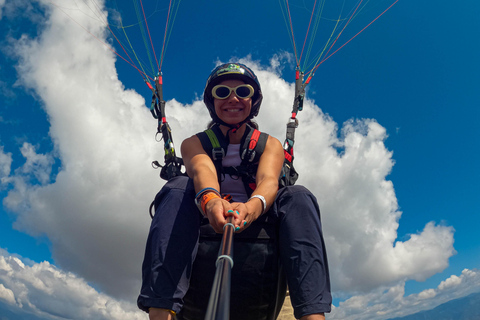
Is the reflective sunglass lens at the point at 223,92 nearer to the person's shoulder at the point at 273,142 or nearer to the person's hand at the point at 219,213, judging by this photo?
the person's shoulder at the point at 273,142

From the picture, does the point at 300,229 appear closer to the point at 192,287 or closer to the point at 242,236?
the point at 242,236

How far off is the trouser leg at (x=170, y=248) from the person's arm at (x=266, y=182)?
0.50 meters

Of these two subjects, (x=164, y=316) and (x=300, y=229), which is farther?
(x=300, y=229)

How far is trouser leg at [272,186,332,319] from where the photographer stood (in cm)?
233

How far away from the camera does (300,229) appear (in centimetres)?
260

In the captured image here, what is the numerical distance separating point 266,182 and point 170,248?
108cm

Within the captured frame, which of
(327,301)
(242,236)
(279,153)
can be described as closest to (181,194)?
(242,236)

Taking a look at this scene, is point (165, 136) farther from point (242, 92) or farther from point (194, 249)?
point (194, 249)

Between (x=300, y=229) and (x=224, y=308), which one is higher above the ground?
(x=300, y=229)

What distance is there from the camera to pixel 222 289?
4.21 ft

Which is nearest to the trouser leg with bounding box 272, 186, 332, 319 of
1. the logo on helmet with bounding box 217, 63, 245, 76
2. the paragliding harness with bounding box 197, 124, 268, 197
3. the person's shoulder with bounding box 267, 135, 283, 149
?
the paragliding harness with bounding box 197, 124, 268, 197

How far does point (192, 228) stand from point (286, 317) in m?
6.30

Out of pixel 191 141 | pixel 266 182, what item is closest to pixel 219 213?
pixel 266 182

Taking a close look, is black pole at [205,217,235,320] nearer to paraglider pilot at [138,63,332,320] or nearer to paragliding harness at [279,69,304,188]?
paraglider pilot at [138,63,332,320]
